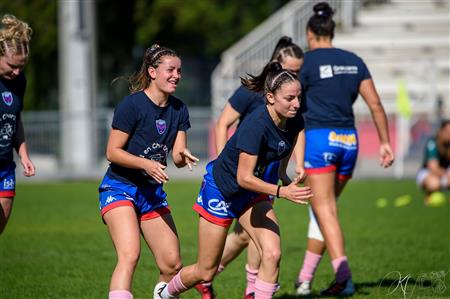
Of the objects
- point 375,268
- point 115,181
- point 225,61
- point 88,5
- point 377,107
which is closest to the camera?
point 115,181

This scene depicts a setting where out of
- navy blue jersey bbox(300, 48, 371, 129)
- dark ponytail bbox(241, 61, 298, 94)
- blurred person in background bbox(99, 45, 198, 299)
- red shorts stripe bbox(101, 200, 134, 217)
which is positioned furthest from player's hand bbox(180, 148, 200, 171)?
navy blue jersey bbox(300, 48, 371, 129)

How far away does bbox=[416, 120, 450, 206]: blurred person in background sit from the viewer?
625 inches

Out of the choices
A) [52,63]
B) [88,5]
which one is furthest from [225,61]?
[52,63]

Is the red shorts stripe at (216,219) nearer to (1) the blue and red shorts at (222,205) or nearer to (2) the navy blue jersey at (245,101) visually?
(1) the blue and red shorts at (222,205)

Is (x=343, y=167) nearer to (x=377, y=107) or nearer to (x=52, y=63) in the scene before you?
(x=377, y=107)

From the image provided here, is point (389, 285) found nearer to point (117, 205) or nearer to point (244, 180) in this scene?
point (244, 180)

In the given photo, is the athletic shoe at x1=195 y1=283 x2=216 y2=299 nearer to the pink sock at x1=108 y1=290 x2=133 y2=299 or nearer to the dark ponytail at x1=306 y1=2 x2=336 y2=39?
the pink sock at x1=108 y1=290 x2=133 y2=299

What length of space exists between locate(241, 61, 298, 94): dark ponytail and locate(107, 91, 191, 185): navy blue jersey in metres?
0.68

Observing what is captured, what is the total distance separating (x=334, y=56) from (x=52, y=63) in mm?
30111

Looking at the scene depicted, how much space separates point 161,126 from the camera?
6.92m

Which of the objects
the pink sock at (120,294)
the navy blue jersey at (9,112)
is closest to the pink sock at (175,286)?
the pink sock at (120,294)

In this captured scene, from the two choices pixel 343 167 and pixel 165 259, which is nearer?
pixel 165 259

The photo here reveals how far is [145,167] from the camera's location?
21.5 ft

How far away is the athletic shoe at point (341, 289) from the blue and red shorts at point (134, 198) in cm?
192
